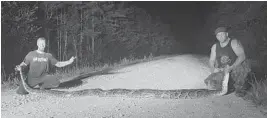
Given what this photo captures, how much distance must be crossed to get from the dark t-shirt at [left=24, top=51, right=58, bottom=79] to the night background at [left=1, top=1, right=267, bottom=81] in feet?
20.3

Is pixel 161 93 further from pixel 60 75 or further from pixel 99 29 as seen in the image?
pixel 99 29

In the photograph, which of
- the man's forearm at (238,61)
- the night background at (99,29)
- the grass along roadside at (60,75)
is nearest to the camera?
the man's forearm at (238,61)

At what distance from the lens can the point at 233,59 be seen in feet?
26.5

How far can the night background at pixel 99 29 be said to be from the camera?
1669 centimetres

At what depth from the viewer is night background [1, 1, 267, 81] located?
1669cm

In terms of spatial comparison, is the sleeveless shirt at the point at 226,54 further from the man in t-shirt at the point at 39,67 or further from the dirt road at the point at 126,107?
the man in t-shirt at the point at 39,67

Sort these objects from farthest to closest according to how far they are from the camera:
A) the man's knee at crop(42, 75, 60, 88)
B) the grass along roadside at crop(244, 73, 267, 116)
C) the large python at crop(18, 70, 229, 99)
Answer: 1. the man's knee at crop(42, 75, 60, 88)
2. the large python at crop(18, 70, 229, 99)
3. the grass along roadside at crop(244, 73, 267, 116)

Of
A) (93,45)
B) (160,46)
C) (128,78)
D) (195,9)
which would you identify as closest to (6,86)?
(128,78)

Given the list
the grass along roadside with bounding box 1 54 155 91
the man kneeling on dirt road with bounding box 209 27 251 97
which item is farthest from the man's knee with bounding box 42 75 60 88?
the man kneeling on dirt road with bounding box 209 27 251 97

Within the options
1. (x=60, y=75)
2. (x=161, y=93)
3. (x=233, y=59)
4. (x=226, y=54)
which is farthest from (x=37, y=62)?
(x=233, y=59)

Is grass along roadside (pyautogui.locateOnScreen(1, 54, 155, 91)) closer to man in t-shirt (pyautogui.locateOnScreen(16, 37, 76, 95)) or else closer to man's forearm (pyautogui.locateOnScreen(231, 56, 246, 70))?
man in t-shirt (pyautogui.locateOnScreen(16, 37, 76, 95))

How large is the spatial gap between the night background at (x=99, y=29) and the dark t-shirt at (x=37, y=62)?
6200mm

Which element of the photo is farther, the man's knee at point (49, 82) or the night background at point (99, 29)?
the night background at point (99, 29)

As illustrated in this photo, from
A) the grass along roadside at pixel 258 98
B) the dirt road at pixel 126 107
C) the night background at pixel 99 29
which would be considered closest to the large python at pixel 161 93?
the dirt road at pixel 126 107
